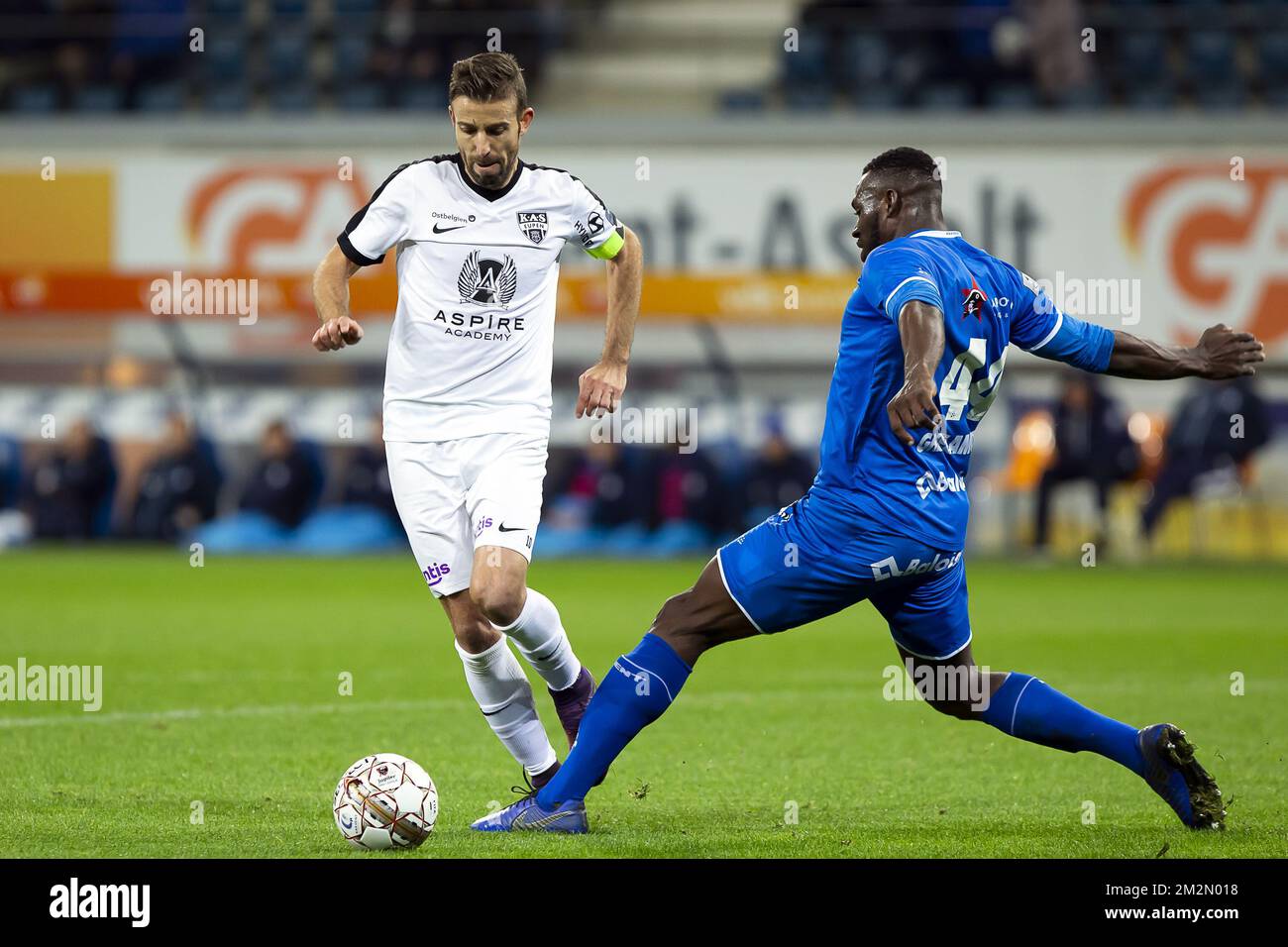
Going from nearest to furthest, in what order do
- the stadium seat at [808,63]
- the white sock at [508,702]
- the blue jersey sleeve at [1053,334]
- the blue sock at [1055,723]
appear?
1. the blue jersey sleeve at [1053,334]
2. the blue sock at [1055,723]
3. the white sock at [508,702]
4. the stadium seat at [808,63]

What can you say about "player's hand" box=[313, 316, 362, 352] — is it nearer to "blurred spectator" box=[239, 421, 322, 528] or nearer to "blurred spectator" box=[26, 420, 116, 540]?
"blurred spectator" box=[239, 421, 322, 528]

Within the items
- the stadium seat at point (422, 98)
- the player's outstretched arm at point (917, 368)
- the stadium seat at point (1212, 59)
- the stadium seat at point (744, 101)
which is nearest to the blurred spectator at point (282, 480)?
the stadium seat at point (422, 98)

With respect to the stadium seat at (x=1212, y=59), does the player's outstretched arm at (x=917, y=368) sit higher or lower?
lower

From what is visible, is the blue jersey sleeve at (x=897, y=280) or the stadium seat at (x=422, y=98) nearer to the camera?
the blue jersey sleeve at (x=897, y=280)

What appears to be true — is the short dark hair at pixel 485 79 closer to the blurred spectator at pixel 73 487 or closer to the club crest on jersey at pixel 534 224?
the club crest on jersey at pixel 534 224

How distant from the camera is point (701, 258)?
22.5 meters

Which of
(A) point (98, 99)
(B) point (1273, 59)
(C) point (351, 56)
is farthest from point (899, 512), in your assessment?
(A) point (98, 99)

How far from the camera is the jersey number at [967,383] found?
16.8 feet

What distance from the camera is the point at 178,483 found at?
21.1 meters

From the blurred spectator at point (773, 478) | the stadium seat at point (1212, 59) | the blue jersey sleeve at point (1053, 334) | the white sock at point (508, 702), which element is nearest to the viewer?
the blue jersey sleeve at point (1053, 334)

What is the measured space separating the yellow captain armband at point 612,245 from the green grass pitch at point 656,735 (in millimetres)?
1851

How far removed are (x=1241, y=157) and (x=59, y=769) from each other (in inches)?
736
